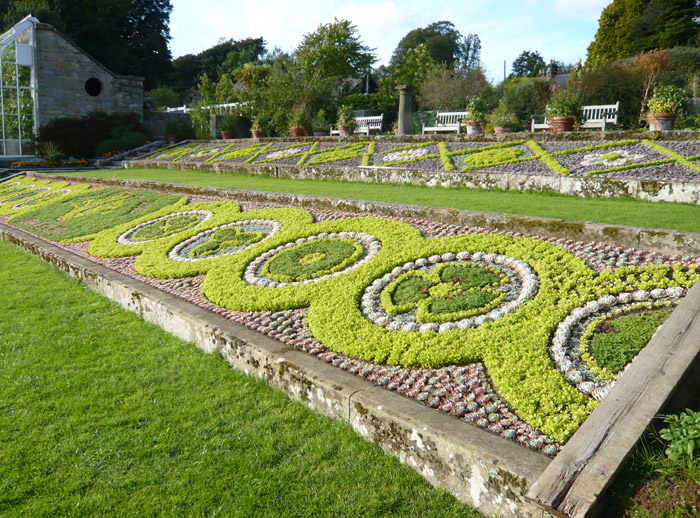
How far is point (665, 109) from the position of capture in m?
9.16

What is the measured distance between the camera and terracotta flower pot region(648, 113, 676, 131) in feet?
29.8

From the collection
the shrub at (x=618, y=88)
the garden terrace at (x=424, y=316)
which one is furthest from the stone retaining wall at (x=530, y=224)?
the shrub at (x=618, y=88)

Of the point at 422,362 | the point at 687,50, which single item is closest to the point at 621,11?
the point at 687,50

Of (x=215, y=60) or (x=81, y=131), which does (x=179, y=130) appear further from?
(x=215, y=60)

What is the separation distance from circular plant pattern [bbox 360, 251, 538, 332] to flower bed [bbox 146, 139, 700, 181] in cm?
480

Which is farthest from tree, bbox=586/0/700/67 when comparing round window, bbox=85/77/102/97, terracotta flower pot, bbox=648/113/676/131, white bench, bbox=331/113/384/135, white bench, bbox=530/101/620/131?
round window, bbox=85/77/102/97

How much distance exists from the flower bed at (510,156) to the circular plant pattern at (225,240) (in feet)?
15.8

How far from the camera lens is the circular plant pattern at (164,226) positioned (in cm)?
647

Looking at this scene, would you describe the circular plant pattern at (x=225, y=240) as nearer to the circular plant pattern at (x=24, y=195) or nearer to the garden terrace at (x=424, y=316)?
the garden terrace at (x=424, y=316)

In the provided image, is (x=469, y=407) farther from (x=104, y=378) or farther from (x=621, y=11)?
(x=621, y=11)

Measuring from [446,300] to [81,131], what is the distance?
22.8 m

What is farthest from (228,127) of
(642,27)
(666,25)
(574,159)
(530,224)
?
(642,27)

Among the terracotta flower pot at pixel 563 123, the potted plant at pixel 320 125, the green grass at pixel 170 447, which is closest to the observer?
the green grass at pixel 170 447

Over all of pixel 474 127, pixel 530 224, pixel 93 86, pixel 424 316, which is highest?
pixel 93 86
